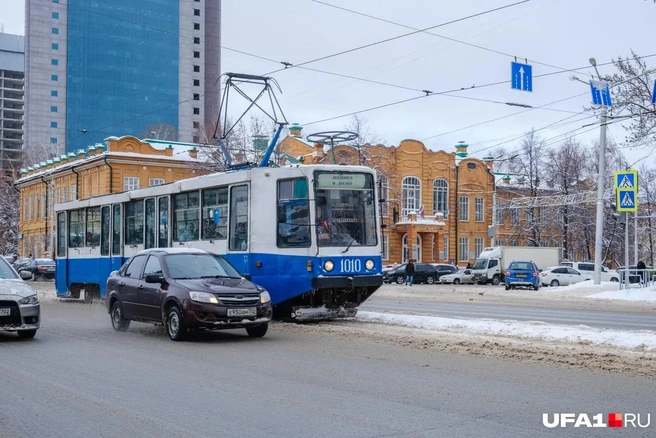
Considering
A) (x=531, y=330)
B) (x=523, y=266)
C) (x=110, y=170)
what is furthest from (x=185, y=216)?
(x=110, y=170)

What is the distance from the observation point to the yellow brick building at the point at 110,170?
65.4m

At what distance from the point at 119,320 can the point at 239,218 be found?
3.66 m

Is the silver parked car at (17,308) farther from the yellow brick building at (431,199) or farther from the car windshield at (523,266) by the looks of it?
the yellow brick building at (431,199)

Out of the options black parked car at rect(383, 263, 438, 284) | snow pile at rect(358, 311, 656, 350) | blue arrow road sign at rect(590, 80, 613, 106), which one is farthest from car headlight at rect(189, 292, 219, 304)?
black parked car at rect(383, 263, 438, 284)

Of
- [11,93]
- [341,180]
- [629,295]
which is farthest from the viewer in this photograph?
[11,93]

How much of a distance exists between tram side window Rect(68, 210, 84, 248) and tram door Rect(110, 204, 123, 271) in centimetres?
254

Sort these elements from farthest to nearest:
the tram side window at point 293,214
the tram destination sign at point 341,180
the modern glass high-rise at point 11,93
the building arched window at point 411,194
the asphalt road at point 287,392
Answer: the modern glass high-rise at point 11,93, the building arched window at point 411,194, the tram destination sign at point 341,180, the tram side window at point 293,214, the asphalt road at point 287,392

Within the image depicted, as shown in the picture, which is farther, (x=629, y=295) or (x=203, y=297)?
(x=629, y=295)

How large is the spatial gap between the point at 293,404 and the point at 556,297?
27.7 m

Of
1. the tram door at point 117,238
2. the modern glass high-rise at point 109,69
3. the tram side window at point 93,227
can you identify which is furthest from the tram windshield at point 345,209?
the modern glass high-rise at point 109,69

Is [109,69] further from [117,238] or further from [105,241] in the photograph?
[117,238]

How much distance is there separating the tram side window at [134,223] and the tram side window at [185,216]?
7.87ft

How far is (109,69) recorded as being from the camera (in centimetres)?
13475

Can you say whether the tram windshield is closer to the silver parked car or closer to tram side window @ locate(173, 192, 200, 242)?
tram side window @ locate(173, 192, 200, 242)
